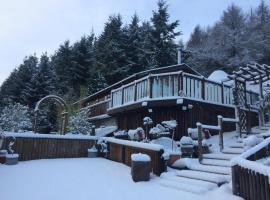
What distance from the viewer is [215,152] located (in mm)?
10430

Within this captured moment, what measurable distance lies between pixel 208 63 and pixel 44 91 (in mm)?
19984

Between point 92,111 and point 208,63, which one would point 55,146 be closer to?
point 92,111

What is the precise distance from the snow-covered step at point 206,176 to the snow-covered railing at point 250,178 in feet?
2.96

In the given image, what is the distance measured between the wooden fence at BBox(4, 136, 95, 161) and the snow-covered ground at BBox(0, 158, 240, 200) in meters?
1.93

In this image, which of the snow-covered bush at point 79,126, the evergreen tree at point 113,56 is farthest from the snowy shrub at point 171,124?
the evergreen tree at point 113,56

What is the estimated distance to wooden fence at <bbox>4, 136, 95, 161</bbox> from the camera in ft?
41.6

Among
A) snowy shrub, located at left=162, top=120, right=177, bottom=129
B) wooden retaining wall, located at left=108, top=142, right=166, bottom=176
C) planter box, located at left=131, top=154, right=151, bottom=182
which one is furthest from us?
snowy shrub, located at left=162, top=120, right=177, bottom=129

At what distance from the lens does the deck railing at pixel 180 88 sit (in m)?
12.7

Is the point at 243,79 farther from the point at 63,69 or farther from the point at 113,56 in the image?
the point at 63,69

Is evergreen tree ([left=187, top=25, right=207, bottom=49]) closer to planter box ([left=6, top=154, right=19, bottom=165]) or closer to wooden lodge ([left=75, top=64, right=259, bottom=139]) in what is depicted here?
wooden lodge ([left=75, top=64, right=259, bottom=139])

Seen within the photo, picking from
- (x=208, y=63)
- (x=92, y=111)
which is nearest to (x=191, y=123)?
(x=92, y=111)

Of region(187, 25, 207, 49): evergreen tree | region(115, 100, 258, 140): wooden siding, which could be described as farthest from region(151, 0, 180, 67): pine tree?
region(115, 100, 258, 140): wooden siding

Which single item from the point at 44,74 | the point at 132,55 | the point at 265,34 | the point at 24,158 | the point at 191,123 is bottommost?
the point at 24,158

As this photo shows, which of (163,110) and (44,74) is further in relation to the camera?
(44,74)
